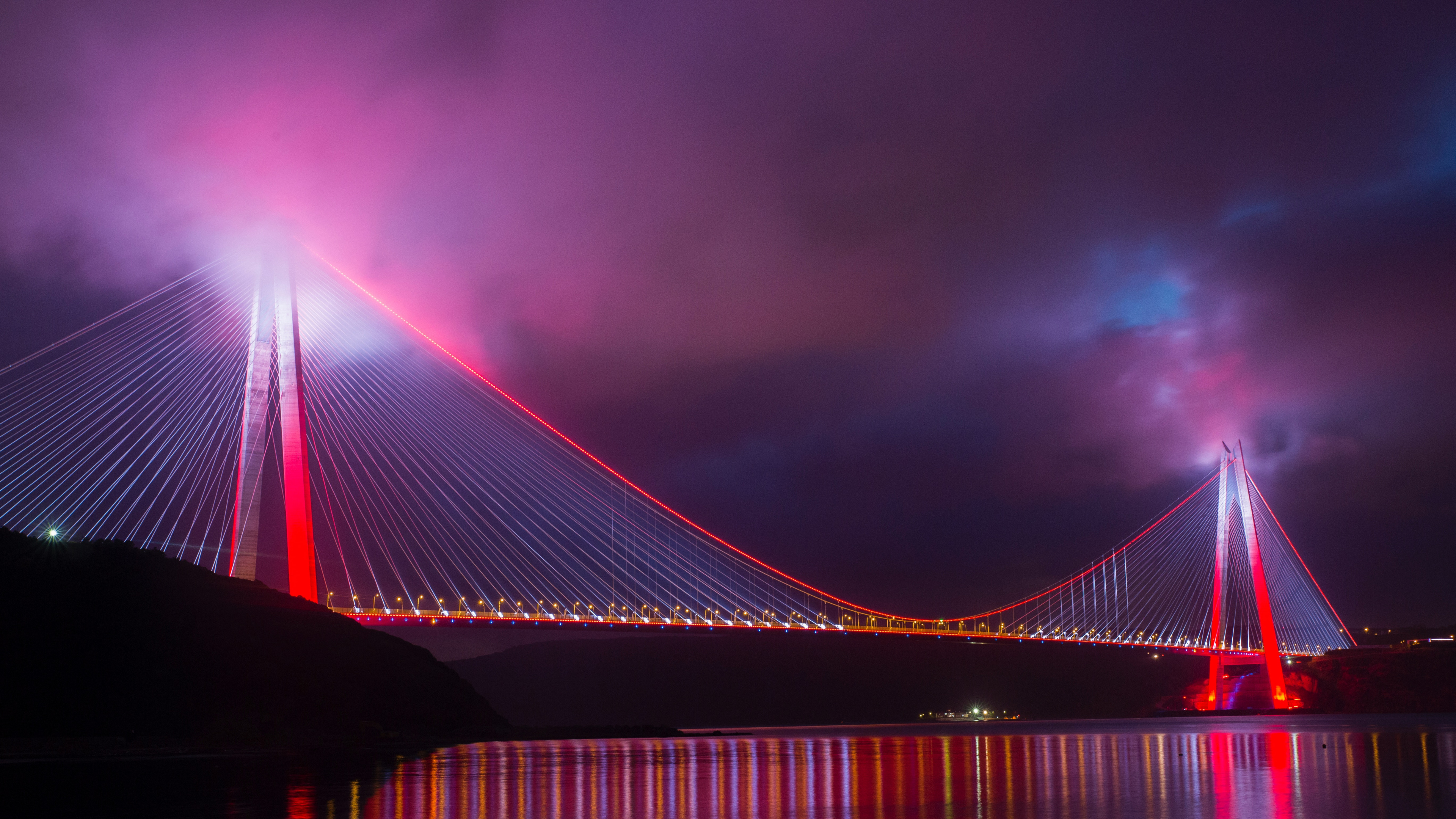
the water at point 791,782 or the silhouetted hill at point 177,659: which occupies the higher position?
the silhouetted hill at point 177,659

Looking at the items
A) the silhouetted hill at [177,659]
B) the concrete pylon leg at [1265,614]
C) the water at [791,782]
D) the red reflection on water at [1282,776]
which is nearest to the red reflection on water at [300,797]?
the water at [791,782]

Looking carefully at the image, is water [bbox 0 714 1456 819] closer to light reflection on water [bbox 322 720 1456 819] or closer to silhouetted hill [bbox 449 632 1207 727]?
light reflection on water [bbox 322 720 1456 819]

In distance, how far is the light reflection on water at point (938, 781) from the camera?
16.7 m

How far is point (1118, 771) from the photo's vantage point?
25.1 meters

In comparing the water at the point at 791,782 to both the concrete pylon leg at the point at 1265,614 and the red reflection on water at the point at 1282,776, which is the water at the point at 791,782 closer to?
the red reflection on water at the point at 1282,776

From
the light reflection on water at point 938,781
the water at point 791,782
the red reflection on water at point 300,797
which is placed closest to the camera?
the red reflection on water at point 300,797

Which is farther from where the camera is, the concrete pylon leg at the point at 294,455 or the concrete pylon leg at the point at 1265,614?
the concrete pylon leg at the point at 1265,614

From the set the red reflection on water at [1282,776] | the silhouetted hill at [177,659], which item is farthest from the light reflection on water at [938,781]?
the silhouetted hill at [177,659]

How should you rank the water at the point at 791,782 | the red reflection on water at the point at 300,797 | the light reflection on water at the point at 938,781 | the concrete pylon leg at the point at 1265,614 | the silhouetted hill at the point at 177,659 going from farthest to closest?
1. the concrete pylon leg at the point at 1265,614
2. the silhouetted hill at the point at 177,659
3. the light reflection on water at the point at 938,781
4. the water at the point at 791,782
5. the red reflection on water at the point at 300,797

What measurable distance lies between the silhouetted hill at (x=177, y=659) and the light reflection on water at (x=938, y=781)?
595 centimetres

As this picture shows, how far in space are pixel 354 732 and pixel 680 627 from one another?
17.3 m

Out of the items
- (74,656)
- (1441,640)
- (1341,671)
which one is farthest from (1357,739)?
(1441,640)

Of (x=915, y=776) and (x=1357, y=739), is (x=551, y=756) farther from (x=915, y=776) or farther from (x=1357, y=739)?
(x=1357, y=739)

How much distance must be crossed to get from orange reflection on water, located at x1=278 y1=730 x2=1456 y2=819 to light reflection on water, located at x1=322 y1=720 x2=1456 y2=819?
0.08 metres
